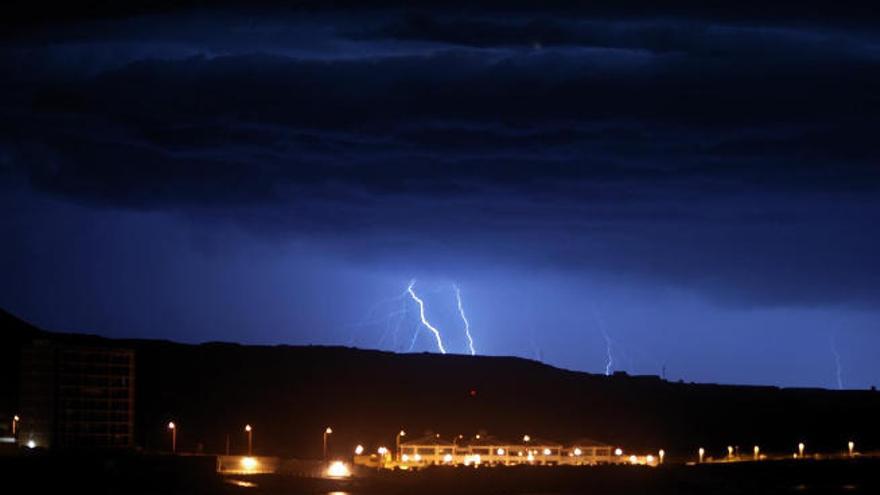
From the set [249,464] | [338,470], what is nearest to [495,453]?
[338,470]

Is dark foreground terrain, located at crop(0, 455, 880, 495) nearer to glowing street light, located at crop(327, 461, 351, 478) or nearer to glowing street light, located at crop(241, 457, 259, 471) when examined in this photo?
glowing street light, located at crop(327, 461, 351, 478)

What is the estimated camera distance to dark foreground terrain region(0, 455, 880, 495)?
71500mm

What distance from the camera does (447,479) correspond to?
86.4 meters

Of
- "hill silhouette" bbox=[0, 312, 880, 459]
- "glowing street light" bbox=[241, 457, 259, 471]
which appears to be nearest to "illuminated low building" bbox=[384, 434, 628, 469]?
"glowing street light" bbox=[241, 457, 259, 471]

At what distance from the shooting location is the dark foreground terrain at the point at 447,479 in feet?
235

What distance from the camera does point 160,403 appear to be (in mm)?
148125

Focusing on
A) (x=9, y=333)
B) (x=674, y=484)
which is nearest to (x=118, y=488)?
(x=674, y=484)

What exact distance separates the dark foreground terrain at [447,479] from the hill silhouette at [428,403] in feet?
97.5

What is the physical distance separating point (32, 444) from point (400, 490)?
20.8m

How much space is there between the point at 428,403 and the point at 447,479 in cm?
8255

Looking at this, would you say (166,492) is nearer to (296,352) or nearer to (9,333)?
(9,333)

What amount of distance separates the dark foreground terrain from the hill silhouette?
97.5 ft

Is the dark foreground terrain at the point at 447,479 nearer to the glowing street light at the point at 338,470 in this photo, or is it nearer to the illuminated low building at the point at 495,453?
the glowing street light at the point at 338,470

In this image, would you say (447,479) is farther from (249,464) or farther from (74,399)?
(74,399)
